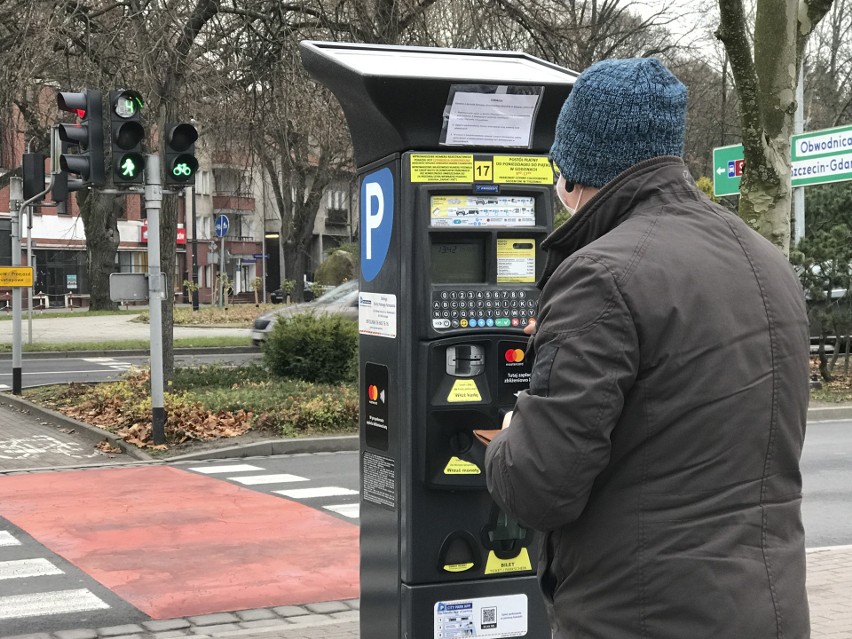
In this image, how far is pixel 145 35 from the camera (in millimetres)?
13672

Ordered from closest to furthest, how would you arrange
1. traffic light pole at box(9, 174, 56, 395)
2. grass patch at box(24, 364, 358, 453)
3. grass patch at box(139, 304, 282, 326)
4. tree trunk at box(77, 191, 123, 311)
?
grass patch at box(24, 364, 358, 453)
traffic light pole at box(9, 174, 56, 395)
grass patch at box(139, 304, 282, 326)
tree trunk at box(77, 191, 123, 311)

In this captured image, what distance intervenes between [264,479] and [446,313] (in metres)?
6.75

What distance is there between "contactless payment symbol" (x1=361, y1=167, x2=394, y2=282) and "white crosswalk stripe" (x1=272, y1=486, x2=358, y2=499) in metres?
5.44

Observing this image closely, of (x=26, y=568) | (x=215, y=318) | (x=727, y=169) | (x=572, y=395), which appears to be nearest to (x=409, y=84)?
(x=572, y=395)

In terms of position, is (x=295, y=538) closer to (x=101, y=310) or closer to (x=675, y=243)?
(x=675, y=243)

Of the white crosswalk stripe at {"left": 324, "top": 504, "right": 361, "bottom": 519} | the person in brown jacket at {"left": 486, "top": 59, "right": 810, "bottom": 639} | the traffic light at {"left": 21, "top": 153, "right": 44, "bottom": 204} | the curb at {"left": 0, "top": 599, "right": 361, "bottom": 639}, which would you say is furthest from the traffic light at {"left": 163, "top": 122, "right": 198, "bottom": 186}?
the person in brown jacket at {"left": 486, "top": 59, "right": 810, "bottom": 639}

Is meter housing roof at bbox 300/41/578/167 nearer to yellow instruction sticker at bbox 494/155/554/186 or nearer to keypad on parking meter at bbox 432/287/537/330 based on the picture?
yellow instruction sticker at bbox 494/155/554/186

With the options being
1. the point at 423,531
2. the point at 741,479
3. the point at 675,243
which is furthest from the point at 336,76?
the point at 741,479

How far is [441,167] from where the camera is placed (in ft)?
12.4

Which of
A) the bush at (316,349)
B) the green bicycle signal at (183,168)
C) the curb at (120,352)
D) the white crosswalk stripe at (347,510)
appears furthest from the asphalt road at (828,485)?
the curb at (120,352)

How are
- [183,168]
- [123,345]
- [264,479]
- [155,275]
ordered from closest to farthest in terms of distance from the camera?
[264,479] < [155,275] < [183,168] < [123,345]

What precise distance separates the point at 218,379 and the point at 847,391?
9360 millimetres

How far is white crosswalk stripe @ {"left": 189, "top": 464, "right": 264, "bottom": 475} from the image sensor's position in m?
10.6

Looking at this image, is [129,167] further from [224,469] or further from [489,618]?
[489,618]
